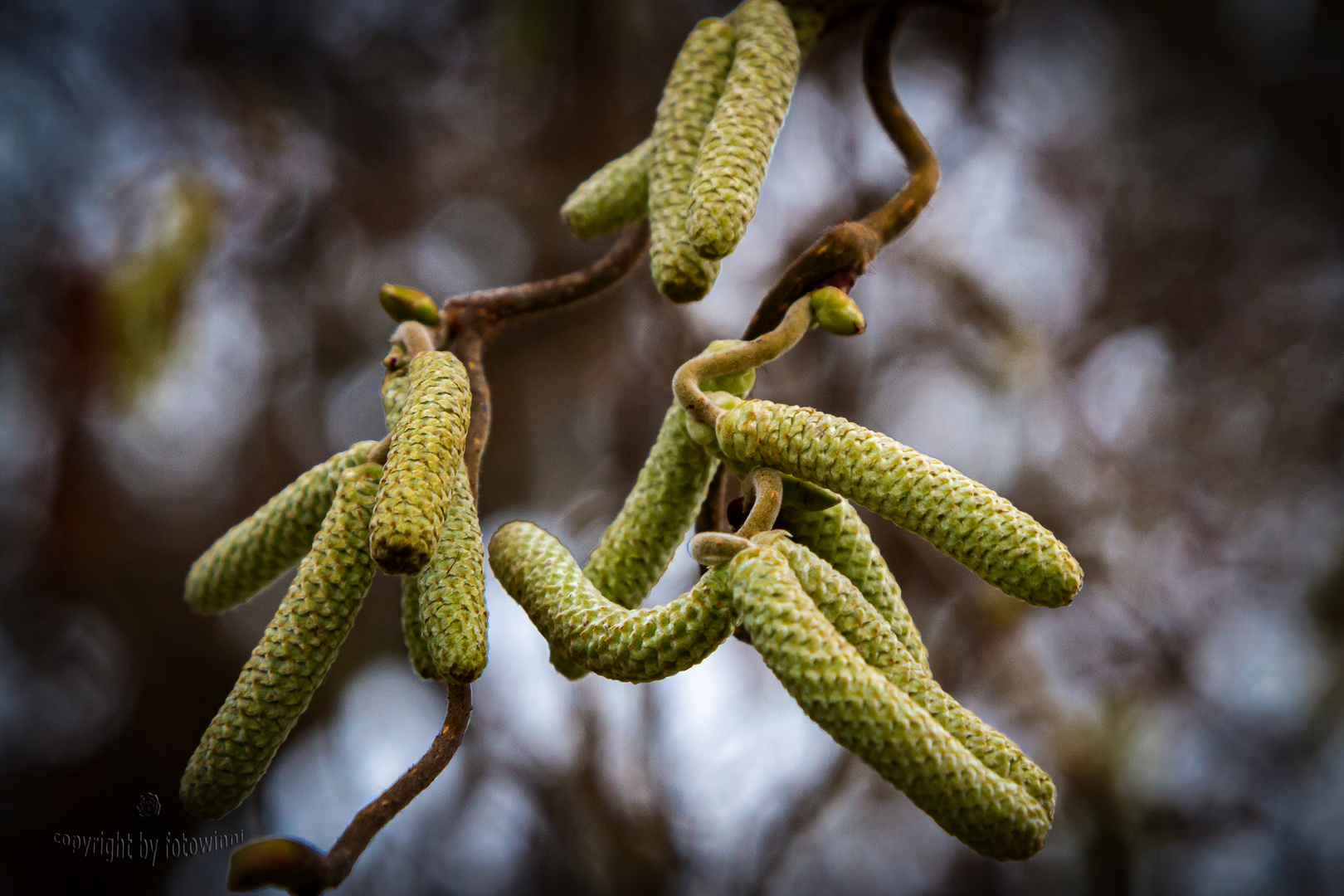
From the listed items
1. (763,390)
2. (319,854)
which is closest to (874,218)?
(319,854)

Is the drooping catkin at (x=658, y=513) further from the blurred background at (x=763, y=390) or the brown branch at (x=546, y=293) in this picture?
the blurred background at (x=763, y=390)

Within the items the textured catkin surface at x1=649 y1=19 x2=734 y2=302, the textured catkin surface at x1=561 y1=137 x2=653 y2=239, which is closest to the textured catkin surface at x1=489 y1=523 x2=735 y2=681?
the textured catkin surface at x1=649 y1=19 x2=734 y2=302

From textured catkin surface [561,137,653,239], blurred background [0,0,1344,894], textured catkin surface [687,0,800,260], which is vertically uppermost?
textured catkin surface [687,0,800,260]

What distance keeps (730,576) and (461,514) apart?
27 centimetres

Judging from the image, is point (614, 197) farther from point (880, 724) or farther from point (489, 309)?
point (880, 724)

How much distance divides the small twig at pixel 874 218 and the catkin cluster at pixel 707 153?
0.10 metres

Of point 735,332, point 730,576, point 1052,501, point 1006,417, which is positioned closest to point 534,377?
point 735,332

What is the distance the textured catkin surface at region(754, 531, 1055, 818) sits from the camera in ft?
2.18

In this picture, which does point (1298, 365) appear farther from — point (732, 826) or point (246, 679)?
point (246, 679)

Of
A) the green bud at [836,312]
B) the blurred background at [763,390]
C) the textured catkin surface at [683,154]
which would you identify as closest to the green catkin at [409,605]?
the textured catkin surface at [683,154]

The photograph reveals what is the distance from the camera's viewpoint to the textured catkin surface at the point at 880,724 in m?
0.59

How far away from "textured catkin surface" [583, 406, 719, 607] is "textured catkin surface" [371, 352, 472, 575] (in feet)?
0.67

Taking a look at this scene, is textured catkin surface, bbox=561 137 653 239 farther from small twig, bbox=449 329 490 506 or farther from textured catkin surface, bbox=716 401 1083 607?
textured catkin surface, bbox=716 401 1083 607

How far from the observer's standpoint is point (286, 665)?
2.36 ft
